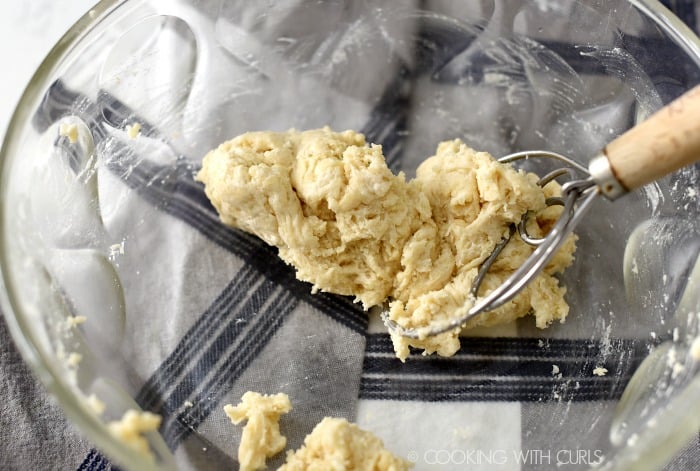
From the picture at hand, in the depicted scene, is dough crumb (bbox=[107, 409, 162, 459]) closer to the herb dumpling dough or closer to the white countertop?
the herb dumpling dough

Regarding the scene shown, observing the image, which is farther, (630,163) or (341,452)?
(341,452)

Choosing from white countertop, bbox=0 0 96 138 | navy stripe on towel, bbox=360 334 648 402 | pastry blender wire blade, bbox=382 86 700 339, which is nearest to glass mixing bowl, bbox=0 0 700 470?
navy stripe on towel, bbox=360 334 648 402

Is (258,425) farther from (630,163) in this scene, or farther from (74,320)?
(630,163)

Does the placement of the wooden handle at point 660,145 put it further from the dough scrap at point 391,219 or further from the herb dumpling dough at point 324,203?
the herb dumpling dough at point 324,203

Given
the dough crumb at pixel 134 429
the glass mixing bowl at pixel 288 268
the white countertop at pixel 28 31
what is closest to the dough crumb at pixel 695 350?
the glass mixing bowl at pixel 288 268

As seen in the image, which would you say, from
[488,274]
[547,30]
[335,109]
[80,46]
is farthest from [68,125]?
[547,30]

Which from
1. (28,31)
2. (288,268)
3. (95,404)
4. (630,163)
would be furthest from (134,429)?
(28,31)

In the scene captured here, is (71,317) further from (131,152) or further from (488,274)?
(488,274)
